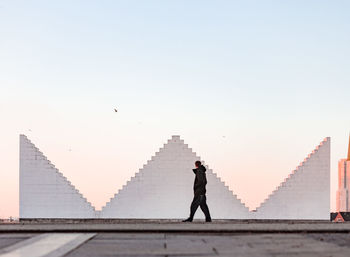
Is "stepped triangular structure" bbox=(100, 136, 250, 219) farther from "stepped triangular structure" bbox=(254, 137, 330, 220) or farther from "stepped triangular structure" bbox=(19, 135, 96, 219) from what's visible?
"stepped triangular structure" bbox=(254, 137, 330, 220)

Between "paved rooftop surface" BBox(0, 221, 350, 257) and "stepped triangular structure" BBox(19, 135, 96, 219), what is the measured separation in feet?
89.2

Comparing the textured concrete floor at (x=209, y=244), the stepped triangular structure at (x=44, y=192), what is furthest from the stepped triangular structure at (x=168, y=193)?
the textured concrete floor at (x=209, y=244)

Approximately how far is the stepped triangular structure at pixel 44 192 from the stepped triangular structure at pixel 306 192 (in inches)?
503

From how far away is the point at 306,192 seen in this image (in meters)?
45.0

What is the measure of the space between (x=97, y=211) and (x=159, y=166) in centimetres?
555

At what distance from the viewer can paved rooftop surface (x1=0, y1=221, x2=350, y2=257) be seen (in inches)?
441

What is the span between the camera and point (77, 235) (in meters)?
14.9

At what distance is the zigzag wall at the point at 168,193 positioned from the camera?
139ft

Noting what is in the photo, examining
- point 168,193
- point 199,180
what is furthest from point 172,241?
point 168,193

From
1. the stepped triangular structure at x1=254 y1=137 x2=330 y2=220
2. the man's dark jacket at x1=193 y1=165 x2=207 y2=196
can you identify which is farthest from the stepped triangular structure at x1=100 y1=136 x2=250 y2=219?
the man's dark jacket at x1=193 y1=165 x2=207 y2=196

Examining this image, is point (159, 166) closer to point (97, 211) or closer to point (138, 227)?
point (97, 211)

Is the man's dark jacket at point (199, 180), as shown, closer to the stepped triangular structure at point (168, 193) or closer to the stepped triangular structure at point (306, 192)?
the stepped triangular structure at point (168, 193)

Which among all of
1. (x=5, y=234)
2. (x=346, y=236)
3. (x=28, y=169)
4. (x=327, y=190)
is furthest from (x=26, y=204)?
(x=346, y=236)

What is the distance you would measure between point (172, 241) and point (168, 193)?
3061cm
